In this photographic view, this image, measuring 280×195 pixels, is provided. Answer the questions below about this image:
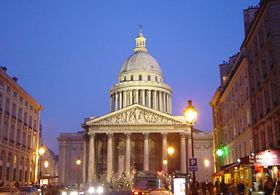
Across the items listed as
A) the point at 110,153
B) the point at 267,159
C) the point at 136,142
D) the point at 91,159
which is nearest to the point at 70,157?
the point at 136,142

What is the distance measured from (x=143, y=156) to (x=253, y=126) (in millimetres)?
55304

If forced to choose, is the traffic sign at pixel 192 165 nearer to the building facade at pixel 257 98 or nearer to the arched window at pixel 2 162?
the building facade at pixel 257 98

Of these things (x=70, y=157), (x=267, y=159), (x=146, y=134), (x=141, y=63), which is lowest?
(x=267, y=159)

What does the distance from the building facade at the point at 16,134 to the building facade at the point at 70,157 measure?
3095 centimetres

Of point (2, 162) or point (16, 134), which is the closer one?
point (2, 162)

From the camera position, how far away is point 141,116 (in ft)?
308

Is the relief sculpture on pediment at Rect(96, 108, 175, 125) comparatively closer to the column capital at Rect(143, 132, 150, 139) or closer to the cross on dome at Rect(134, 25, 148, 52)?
the column capital at Rect(143, 132, 150, 139)

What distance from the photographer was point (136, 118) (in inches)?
3686

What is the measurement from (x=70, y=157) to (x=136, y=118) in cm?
2725

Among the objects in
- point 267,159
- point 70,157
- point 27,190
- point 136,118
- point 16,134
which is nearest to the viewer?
point 267,159

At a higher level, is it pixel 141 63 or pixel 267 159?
pixel 141 63

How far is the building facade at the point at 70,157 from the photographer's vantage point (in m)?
109

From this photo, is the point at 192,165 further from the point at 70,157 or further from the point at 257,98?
the point at 70,157

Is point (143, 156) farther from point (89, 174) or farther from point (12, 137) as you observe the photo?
point (12, 137)
